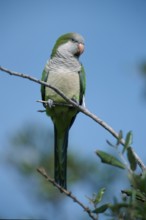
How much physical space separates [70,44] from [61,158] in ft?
4.44

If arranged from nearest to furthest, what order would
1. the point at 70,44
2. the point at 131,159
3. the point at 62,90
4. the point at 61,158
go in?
the point at 131,159
the point at 61,158
the point at 62,90
the point at 70,44

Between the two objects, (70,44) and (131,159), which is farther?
(70,44)

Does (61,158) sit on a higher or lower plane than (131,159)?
lower

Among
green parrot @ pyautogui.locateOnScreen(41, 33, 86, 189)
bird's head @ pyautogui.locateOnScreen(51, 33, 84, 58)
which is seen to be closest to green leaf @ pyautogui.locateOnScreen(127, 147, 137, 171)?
green parrot @ pyautogui.locateOnScreen(41, 33, 86, 189)

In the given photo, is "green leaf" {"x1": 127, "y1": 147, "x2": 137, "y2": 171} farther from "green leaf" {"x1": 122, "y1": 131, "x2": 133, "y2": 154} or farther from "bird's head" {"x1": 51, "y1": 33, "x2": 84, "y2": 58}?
"bird's head" {"x1": 51, "y1": 33, "x2": 84, "y2": 58}

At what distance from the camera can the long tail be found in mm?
3344

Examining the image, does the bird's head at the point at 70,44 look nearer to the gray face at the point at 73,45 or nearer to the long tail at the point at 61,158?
the gray face at the point at 73,45

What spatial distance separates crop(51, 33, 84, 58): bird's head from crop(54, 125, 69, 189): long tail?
2.84ft

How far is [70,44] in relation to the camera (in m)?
4.59

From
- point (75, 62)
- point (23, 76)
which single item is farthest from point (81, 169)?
point (23, 76)

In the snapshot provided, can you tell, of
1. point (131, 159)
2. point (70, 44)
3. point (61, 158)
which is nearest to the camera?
point (131, 159)

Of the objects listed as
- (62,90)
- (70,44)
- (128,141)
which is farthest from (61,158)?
(128,141)

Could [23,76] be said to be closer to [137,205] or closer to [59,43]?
[137,205]

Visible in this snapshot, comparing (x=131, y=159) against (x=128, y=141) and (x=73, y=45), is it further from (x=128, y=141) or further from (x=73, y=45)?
(x=73, y=45)
